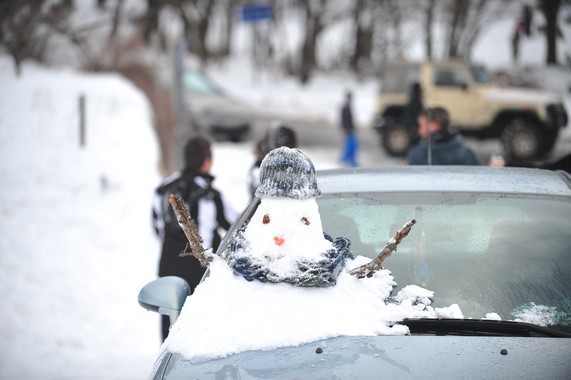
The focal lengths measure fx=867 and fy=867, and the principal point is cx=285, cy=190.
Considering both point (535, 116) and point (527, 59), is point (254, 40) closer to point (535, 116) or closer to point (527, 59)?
point (527, 59)

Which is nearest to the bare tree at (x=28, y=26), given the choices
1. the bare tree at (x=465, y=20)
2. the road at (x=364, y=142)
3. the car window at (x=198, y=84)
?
the car window at (x=198, y=84)

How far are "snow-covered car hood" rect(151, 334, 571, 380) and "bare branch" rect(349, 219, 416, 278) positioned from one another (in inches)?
11.0

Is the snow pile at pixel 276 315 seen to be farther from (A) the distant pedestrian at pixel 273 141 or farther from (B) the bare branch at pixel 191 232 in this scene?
(A) the distant pedestrian at pixel 273 141

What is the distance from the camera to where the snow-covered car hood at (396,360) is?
2.52m

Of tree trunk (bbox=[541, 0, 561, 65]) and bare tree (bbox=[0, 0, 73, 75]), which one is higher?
tree trunk (bbox=[541, 0, 561, 65])

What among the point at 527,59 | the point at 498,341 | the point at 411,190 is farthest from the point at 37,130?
the point at 527,59

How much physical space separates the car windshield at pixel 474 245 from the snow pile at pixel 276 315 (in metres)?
0.20

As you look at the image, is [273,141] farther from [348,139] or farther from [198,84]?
[198,84]

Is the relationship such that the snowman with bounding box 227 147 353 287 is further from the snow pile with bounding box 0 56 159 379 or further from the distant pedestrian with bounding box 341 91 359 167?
the distant pedestrian with bounding box 341 91 359 167

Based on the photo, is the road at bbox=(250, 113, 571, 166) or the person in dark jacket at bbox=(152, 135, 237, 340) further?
the road at bbox=(250, 113, 571, 166)

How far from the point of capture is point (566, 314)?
9.79ft

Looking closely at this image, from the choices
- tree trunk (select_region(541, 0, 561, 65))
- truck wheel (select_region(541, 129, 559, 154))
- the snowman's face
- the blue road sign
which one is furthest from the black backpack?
tree trunk (select_region(541, 0, 561, 65))

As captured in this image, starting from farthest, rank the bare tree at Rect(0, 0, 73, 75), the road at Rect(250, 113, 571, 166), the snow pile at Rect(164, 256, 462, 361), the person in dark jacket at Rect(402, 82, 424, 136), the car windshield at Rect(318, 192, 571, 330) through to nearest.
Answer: the road at Rect(250, 113, 571, 166) < the bare tree at Rect(0, 0, 73, 75) < the person in dark jacket at Rect(402, 82, 424, 136) < the car windshield at Rect(318, 192, 571, 330) < the snow pile at Rect(164, 256, 462, 361)

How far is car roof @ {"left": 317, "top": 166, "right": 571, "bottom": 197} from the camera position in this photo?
362cm
